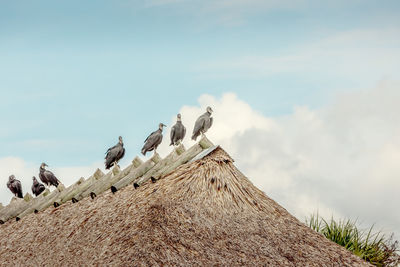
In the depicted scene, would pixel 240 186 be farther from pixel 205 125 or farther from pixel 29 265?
pixel 29 265

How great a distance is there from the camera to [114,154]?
616 inches

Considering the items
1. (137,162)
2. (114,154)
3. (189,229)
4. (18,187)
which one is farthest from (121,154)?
(18,187)

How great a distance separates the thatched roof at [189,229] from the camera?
1035cm

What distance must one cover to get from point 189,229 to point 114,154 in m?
5.38

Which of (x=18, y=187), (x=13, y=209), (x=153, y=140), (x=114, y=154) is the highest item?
(x=18, y=187)

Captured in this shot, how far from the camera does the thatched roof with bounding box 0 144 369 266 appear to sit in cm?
1035

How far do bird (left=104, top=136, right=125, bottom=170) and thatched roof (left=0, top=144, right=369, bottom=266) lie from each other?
2.58 metres

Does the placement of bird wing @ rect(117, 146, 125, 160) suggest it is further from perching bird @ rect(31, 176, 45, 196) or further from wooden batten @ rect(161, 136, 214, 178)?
perching bird @ rect(31, 176, 45, 196)

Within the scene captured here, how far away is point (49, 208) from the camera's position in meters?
14.4

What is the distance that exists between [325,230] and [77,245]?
292 inches

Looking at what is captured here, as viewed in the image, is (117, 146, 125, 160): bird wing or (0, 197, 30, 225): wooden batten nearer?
(117, 146, 125, 160): bird wing

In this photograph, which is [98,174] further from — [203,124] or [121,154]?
[203,124]

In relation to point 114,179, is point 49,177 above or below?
above

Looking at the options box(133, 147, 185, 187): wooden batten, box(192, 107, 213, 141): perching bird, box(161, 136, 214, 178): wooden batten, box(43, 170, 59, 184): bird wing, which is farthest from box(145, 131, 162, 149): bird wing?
box(43, 170, 59, 184): bird wing
